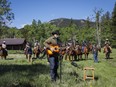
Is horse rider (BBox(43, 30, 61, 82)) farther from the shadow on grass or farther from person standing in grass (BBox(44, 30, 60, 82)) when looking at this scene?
the shadow on grass

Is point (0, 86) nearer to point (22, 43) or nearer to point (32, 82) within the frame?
point (32, 82)

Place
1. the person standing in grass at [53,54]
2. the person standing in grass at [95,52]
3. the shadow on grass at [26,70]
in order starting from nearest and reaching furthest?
the person standing in grass at [53,54]
the shadow on grass at [26,70]
the person standing in grass at [95,52]

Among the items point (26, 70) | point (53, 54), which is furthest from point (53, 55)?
point (26, 70)

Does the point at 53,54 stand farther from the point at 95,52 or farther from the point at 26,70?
the point at 95,52

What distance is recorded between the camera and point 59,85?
12.0m

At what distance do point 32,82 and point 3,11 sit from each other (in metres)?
53.2

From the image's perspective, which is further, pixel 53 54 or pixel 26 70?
pixel 26 70

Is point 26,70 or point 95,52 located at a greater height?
point 95,52

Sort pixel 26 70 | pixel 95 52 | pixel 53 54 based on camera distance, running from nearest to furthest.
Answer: pixel 53 54 < pixel 26 70 < pixel 95 52

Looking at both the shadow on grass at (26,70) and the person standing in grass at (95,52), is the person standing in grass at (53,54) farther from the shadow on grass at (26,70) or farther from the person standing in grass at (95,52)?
the person standing in grass at (95,52)

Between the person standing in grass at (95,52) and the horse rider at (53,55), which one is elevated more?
the horse rider at (53,55)

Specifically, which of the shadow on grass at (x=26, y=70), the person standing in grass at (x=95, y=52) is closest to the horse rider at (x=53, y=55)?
the shadow on grass at (x=26, y=70)

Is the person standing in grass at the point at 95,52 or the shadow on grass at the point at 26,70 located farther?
the person standing in grass at the point at 95,52

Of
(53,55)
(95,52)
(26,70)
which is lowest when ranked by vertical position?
(26,70)
